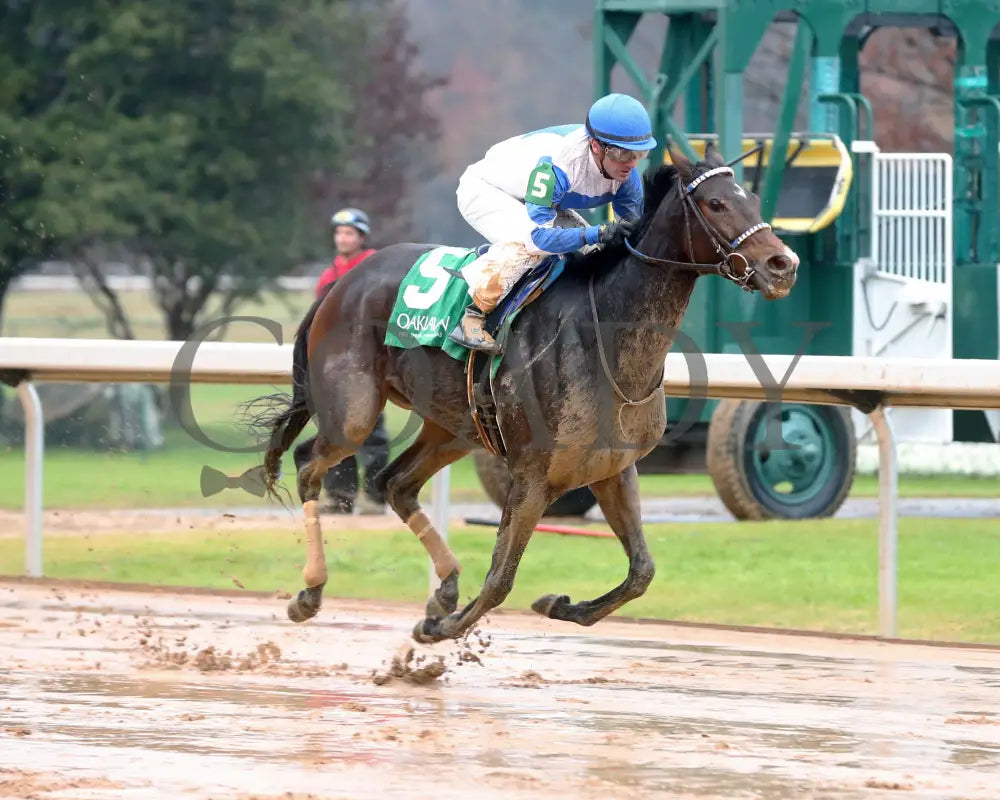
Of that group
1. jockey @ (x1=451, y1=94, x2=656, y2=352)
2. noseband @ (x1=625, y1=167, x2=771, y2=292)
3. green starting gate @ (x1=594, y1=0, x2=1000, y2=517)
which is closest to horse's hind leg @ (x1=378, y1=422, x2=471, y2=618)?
jockey @ (x1=451, y1=94, x2=656, y2=352)

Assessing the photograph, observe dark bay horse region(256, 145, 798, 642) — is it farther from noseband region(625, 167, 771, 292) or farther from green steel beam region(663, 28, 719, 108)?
green steel beam region(663, 28, 719, 108)

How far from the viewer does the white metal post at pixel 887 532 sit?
6.82 meters

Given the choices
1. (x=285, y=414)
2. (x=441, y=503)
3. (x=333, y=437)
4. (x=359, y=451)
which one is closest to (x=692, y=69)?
(x=359, y=451)

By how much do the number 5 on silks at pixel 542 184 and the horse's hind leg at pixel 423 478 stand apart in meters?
1.16

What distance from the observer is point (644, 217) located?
19.2ft

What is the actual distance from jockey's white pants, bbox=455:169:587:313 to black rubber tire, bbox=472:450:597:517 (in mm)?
3600

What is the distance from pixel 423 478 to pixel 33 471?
2.00 metres

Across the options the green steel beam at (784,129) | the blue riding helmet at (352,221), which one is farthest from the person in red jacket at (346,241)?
the green steel beam at (784,129)

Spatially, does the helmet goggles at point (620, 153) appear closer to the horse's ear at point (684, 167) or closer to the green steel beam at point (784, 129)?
the horse's ear at point (684, 167)

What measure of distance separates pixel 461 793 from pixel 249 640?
252 cm

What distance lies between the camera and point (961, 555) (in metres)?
8.39

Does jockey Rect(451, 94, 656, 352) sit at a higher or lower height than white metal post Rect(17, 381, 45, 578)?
higher

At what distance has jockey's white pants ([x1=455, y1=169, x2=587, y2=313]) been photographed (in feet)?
19.8

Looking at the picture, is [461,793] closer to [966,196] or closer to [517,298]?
[517,298]
